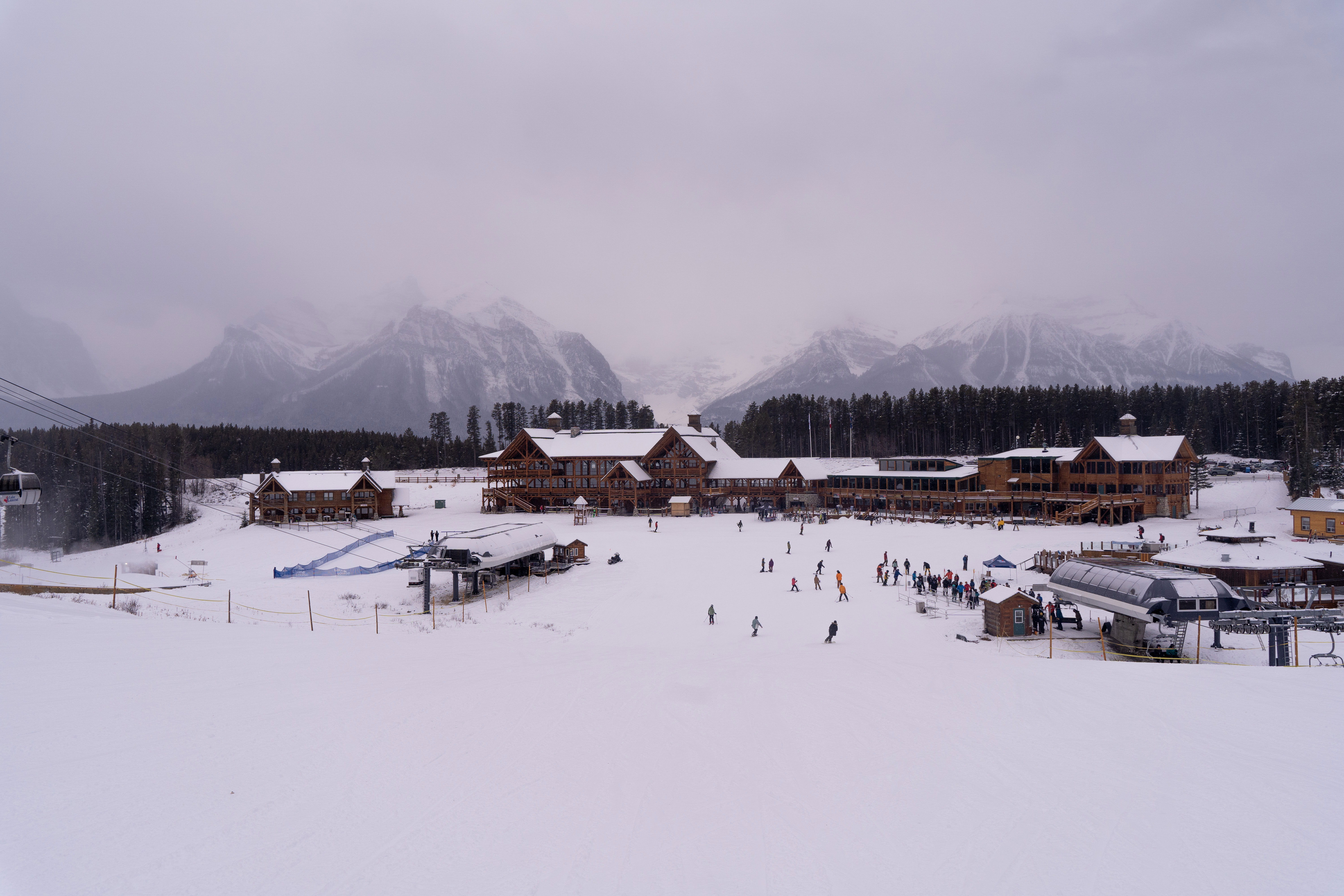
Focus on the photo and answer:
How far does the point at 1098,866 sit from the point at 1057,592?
2193 cm

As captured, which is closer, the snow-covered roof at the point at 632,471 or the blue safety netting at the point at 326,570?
the blue safety netting at the point at 326,570

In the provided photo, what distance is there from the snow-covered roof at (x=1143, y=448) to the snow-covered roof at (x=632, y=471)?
4554cm

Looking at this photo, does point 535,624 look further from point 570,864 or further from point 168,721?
point 570,864

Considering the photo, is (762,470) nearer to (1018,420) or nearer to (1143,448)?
(1143,448)

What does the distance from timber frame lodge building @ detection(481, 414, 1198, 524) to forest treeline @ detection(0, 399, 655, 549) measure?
82.5 ft

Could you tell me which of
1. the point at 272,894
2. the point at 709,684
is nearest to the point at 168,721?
the point at 272,894

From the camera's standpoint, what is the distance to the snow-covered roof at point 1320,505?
41719mm

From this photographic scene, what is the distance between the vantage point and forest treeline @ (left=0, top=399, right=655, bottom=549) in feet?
254

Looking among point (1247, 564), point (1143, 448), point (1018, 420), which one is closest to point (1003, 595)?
point (1247, 564)

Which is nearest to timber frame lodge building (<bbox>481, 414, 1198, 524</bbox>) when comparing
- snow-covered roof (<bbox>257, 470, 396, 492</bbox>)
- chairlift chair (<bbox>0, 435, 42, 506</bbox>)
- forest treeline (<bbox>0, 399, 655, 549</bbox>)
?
snow-covered roof (<bbox>257, 470, 396, 492</bbox>)

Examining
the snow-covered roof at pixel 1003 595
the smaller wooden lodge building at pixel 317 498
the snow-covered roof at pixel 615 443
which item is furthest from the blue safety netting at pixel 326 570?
the snow-covered roof at pixel 615 443

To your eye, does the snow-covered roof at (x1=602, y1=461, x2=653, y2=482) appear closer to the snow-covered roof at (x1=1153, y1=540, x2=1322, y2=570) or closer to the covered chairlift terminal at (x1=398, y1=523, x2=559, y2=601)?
the covered chairlift terminal at (x1=398, y1=523, x2=559, y2=601)

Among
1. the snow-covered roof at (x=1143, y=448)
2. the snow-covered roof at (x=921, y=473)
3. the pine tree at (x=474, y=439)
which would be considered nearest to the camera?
the snow-covered roof at (x=1143, y=448)

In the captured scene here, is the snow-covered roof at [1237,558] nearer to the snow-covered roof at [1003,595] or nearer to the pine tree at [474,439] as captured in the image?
the snow-covered roof at [1003,595]
